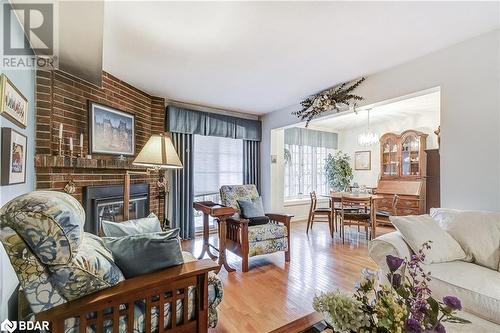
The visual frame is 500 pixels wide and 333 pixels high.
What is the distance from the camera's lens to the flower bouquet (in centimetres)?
79

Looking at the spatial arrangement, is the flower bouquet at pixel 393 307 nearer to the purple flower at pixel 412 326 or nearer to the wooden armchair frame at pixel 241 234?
the purple flower at pixel 412 326

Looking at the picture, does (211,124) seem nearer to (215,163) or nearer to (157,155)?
(215,163)

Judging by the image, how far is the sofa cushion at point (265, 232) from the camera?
9.04 ft

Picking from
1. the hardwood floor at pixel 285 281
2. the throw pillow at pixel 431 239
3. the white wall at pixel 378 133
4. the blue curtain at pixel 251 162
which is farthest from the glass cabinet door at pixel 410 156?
the throw pillow at pixel 431 239

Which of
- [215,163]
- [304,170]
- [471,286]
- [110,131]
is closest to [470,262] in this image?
[471,286]

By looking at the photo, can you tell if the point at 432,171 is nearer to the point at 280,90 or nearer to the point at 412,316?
the point at 280,90

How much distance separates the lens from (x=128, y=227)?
5.44 feet

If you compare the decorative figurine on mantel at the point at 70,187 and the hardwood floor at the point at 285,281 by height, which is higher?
the decorative figurine on mantel at the point at 70,187

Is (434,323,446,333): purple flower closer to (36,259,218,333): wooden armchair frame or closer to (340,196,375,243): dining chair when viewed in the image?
(36,259,218,333): wooden armchair frame

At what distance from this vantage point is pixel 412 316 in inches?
30.9

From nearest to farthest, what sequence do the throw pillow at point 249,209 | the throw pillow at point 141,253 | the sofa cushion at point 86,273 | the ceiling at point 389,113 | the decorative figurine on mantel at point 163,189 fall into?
1. the sofa cushion at point 86,273
2. the throw pillow at point 141,253
3. the throw pillow at point 249,209
4. the decorative figurine on mantel at point 163,189
5. the ceiling at point 389,113

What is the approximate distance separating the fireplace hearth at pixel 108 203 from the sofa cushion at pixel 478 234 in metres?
3.47

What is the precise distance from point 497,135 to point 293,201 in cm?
371

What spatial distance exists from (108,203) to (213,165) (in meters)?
1.99
